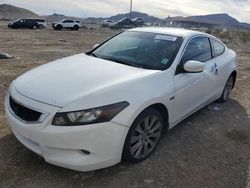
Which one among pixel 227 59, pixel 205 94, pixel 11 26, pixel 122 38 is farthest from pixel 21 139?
pixel 11 26

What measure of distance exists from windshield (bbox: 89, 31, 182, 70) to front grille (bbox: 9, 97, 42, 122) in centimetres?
149

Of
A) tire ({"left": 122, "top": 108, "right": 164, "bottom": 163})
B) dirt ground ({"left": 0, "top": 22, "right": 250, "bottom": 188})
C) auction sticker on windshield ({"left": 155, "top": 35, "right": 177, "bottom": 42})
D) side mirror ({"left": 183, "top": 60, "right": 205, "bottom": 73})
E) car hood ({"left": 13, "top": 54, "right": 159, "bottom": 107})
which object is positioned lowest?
dirt ground ({"left": 0, "top": 22, "right": 250, "bottom": 188})

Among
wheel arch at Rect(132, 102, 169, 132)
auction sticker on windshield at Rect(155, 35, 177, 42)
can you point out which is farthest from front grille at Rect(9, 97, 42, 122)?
auction sticker on windshield at Rect(155, 35, 177, 42)

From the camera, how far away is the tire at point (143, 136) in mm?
3203

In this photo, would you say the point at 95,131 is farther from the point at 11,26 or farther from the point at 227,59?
the point at 11,26

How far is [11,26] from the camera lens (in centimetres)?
3309

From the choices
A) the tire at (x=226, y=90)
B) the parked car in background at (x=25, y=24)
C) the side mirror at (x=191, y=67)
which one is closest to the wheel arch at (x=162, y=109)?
the side mirror at (x=191, y=67)

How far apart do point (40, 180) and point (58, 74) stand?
1.21 metres

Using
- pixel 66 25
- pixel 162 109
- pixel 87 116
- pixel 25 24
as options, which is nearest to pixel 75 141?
pixel 87 116

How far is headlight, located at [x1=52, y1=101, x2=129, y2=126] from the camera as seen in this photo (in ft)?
9.18

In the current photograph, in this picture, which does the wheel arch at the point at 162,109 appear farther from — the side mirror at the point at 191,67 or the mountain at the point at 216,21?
the mountain at the point at 216,21

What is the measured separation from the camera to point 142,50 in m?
4.21

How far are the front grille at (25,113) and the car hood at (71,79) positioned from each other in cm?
13

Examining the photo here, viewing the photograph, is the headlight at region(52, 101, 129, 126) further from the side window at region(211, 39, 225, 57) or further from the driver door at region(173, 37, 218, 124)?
the side window at region(211, 39, 225, 57)
